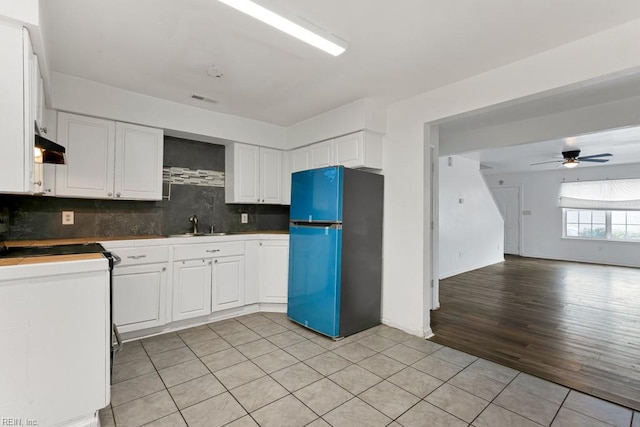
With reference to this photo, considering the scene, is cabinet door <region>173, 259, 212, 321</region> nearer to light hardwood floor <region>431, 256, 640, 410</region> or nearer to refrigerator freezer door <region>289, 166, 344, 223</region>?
refrigerator freezer door <region>289, 166, 344, 223</region>

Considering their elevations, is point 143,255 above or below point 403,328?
above

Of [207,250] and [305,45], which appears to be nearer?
Result: [305,45]

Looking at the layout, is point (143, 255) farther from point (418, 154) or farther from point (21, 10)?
point (418, 154)

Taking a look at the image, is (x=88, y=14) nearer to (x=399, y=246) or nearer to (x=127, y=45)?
(x=127, y=45)

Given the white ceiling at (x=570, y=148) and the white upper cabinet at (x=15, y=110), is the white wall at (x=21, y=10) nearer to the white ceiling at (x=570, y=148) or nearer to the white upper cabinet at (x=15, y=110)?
the white upper cabinet at (x=15, y=110)

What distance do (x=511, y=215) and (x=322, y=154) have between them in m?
8.07

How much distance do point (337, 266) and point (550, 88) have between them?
225 cm

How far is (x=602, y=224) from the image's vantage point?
791 cm

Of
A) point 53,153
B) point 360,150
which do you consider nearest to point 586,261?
point 360,150

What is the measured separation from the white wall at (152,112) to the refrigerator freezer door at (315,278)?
1.43 metres

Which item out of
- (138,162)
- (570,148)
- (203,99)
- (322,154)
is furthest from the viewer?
(570,148)

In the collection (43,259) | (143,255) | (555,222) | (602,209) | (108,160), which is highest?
(108,160)

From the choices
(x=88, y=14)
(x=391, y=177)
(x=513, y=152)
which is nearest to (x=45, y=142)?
(x=88, y=14)

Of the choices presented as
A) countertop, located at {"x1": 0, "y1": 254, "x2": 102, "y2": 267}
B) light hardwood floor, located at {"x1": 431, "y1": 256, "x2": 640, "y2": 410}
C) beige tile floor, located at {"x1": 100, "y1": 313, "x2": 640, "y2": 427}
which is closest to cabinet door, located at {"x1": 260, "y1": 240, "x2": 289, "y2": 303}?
beige tile floor, located at {"x1": 100, "y1": 313, "x2": 640, "y2": 427}
